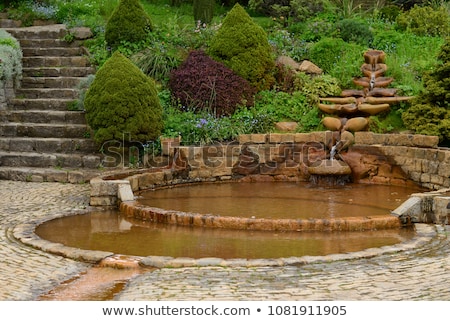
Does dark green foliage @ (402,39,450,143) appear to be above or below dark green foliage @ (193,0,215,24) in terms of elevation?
below

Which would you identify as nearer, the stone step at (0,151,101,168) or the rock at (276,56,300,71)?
the stone step at (0,151,101,168)

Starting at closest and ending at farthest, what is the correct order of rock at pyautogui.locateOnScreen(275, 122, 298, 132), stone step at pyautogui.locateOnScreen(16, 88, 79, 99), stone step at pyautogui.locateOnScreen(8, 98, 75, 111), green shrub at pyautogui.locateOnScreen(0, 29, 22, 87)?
rock at pyautogui.locateOnScreen(275, 122, 298, 132) → green shrub at pyautogui.locateOnScreen(0, 29, 22, 87) → stone step at pyautogui.locateOnScreen(8, 98, 75, 111) → stone step at pyautogui.locateOnScreen(16, 88, 79, 99)

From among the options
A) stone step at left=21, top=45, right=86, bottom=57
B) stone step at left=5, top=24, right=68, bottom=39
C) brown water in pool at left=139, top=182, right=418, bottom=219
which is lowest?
brown water in pool at left=139, top=182, right=418, bottom=219

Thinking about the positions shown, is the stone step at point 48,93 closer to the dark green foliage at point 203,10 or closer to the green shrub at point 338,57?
the dark green foliage at point 203,10

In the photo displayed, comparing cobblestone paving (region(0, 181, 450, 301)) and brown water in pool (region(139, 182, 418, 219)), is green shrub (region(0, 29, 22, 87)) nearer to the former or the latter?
brown water in pool (region(139, 182, 418, 219))

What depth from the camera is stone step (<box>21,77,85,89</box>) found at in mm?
16344

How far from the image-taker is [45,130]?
14930 mm

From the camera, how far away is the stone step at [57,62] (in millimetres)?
17100

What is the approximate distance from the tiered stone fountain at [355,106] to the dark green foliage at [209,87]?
1632 mm

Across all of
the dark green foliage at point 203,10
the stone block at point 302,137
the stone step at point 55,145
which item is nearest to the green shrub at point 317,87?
the stone block at point 302,137

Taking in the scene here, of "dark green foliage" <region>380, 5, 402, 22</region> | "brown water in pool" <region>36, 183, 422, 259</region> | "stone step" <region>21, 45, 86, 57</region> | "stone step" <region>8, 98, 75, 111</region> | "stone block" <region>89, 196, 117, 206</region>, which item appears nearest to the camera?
"brown water in pool" <region>36, 183, 422, 259</region>

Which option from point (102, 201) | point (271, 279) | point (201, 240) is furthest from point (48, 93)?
point (271, 279)

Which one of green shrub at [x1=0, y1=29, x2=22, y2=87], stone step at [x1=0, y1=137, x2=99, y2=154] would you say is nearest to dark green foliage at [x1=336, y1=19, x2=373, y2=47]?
stone step at [x1=0, y1=137, x2=99, y2=154]
